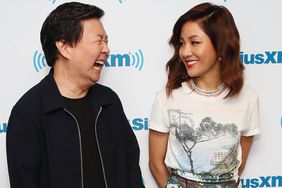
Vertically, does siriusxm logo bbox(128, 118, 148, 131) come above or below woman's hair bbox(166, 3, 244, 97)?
below

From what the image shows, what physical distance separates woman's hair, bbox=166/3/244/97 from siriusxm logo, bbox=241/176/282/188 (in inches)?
19.9

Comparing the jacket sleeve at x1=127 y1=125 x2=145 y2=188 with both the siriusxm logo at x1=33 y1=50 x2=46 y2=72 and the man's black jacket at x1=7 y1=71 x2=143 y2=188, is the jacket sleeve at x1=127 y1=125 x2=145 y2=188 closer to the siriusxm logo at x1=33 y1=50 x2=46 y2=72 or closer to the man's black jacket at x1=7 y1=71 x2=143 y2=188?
the man's black jacket at x1=7 y1=71 x2=143 y2=188

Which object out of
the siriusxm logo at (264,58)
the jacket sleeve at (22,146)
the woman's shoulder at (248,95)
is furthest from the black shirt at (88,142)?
the siriusxm logo at (264,58)

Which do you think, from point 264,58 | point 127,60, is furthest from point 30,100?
point 264,58

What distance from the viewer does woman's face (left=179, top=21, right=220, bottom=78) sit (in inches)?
53.4

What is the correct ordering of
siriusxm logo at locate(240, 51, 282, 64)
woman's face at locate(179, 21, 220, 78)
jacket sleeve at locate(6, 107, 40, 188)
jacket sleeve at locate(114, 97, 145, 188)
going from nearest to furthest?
1. jacket sleeve at locate(6, 107, 40, 188)
2. woman's face at locate(179, 21, 220, 78)
3. jacket sleeve at locate(114, 97, 145, 188)
4. siriusxm logo at locate(240, 51, 282, 64)

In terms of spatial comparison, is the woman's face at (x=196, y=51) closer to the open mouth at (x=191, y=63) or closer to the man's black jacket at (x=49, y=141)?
the open mouth at (x=191, y=63)

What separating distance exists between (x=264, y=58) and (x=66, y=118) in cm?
90

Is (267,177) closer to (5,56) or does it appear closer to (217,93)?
(217,93)

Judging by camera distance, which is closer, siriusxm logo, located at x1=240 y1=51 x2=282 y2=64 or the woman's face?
the woman's face

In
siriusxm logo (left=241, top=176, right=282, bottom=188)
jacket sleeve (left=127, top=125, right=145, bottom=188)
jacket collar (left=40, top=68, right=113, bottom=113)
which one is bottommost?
siriusxm logo (left=241, top=176, right=282, bottom=188)

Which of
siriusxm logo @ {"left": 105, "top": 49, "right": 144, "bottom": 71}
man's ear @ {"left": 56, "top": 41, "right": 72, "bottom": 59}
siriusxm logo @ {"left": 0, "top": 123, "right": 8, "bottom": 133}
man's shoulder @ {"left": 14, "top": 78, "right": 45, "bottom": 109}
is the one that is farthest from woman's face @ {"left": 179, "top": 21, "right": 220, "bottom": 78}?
siriusxm logo @ {"left": 0, "top": 123, "right": 8, "bottom": 133}

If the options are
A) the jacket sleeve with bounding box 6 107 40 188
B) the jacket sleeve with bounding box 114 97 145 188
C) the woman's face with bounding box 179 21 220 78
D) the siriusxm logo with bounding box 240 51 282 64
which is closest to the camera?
the jacket sleeve with bounding box 6 107 40 188

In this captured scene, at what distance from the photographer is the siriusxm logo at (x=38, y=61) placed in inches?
59.9
